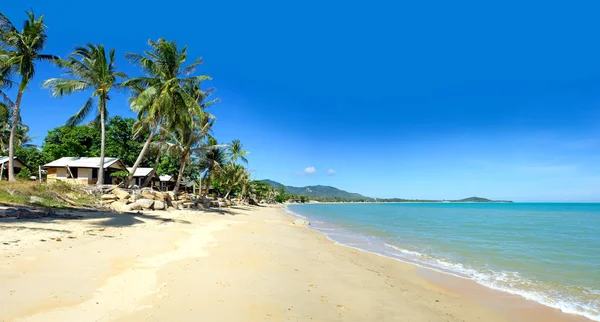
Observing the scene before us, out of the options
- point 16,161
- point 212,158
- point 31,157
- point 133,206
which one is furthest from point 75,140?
Result: point 133,206

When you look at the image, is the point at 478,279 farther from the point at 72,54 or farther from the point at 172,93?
the point at 72,54

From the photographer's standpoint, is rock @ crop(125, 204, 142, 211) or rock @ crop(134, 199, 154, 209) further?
rock @ crop(134, 199, 154, 209)

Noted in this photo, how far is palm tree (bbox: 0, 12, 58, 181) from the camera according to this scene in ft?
62.0

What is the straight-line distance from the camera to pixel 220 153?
33906 millimetres

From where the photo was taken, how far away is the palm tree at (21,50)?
18906mm

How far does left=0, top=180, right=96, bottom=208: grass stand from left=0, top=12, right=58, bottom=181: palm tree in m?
5.19

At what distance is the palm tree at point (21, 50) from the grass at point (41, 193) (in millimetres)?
5190

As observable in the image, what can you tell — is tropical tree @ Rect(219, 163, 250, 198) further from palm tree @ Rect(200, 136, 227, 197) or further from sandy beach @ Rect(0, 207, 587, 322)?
sandy beach @ Rect(0, 207, 587, 322)

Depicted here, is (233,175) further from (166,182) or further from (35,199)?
(35,199)

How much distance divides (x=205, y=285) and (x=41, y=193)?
1491 centimetres

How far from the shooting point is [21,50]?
19.4 m

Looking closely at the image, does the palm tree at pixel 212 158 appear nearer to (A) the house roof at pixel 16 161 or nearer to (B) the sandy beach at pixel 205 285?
(A) the house roof at pixel 16 161

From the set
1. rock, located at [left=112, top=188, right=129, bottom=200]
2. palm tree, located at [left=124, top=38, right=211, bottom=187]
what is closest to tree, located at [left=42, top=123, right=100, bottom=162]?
palm tree, located at [left=124, top=38, right=211, bottom=187]

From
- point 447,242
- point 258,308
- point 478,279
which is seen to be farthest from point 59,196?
point 447,242
